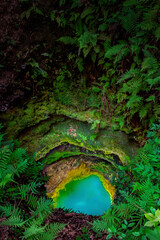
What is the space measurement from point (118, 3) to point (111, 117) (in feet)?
11.1

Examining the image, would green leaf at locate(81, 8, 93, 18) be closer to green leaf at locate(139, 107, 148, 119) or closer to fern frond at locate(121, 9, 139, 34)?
fern frond at locate(121, 9, 139, 34)

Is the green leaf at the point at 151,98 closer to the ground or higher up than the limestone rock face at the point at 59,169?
higher up

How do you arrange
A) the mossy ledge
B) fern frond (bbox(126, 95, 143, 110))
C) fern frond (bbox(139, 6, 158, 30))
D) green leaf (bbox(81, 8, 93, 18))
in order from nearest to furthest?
1. fern frond (bbox(139, 6, 158, 30))
2. fern frond (bbox(126, 95, 143, 110))
3. green leaf (bbox(81, 8, 93, 18))
4. the mossy ledge

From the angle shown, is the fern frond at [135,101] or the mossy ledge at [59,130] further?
the mossy ledge at [59,130]

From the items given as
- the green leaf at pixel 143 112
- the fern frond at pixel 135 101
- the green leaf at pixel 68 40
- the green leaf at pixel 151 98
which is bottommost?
the green leaf at pixel 143 112

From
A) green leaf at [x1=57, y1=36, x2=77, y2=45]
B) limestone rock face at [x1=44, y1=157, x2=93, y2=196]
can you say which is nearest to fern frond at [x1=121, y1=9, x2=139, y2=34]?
green leaf at [x1=57, y1=36, x2=77, y2=45]

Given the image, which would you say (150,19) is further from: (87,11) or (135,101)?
(135,101)

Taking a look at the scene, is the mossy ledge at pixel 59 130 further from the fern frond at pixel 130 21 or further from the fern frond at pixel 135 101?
the fern frond at pixel 130 21

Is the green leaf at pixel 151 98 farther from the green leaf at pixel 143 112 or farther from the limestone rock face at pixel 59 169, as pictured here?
the limestone rock face at pixel 59 169

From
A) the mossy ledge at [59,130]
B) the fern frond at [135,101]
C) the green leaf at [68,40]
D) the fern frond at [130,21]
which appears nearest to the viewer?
the fern frond at [130,21]

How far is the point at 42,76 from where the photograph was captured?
497 centimetres

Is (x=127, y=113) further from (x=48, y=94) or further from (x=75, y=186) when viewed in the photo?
(x=75, y=186)

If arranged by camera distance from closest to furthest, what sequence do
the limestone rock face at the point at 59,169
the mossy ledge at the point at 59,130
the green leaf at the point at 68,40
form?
the green leaf at the point at 68,40
the mossy ledge at the point at 59,130
the limestone rock face at the point at 59,169

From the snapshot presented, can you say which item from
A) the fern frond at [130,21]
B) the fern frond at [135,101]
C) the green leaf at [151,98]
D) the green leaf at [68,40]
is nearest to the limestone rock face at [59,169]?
the fern frond at [135,101]
